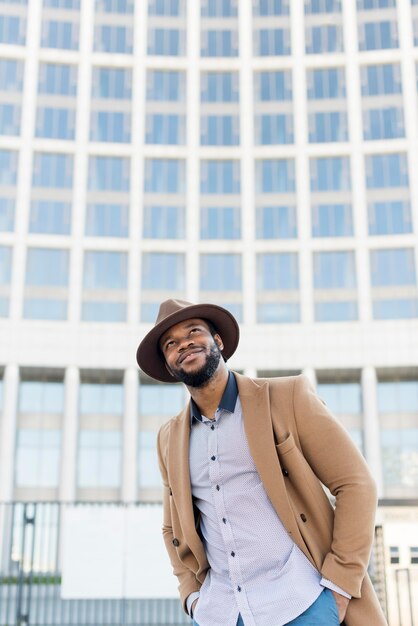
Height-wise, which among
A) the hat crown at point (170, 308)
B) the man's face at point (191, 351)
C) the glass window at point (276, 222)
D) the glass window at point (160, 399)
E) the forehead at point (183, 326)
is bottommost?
the man's face at point (191, 351)

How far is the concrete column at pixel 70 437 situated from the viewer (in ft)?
143

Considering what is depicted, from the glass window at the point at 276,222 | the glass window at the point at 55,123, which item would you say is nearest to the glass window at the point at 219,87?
the glass window at the point at 276,222

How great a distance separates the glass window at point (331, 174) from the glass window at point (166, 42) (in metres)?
13.3

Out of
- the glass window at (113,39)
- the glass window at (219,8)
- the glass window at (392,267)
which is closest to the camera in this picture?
the glass window at (392,267)

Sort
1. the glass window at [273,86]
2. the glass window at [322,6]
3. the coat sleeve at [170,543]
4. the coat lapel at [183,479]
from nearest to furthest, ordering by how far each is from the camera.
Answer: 1. the coat lapel at [183,479]
2. the coat sleeve at [170,543]
3. the glass window at [273,86]
4. the glass window at [322,6]

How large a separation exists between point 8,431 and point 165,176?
1984 cm

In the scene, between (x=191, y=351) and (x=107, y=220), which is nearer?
(x=191, y=351)

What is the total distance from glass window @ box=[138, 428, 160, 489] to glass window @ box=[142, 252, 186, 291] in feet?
31.8

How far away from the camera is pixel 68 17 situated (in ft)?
168

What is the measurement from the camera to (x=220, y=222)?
48312mm

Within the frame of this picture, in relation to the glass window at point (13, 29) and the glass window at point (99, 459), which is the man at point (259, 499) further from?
the glass window at point (13, 29)

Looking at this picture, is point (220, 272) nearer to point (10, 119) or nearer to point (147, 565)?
point (10, 119)

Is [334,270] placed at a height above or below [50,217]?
below

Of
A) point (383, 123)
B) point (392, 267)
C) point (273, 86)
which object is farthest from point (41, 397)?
point (383, 123)
